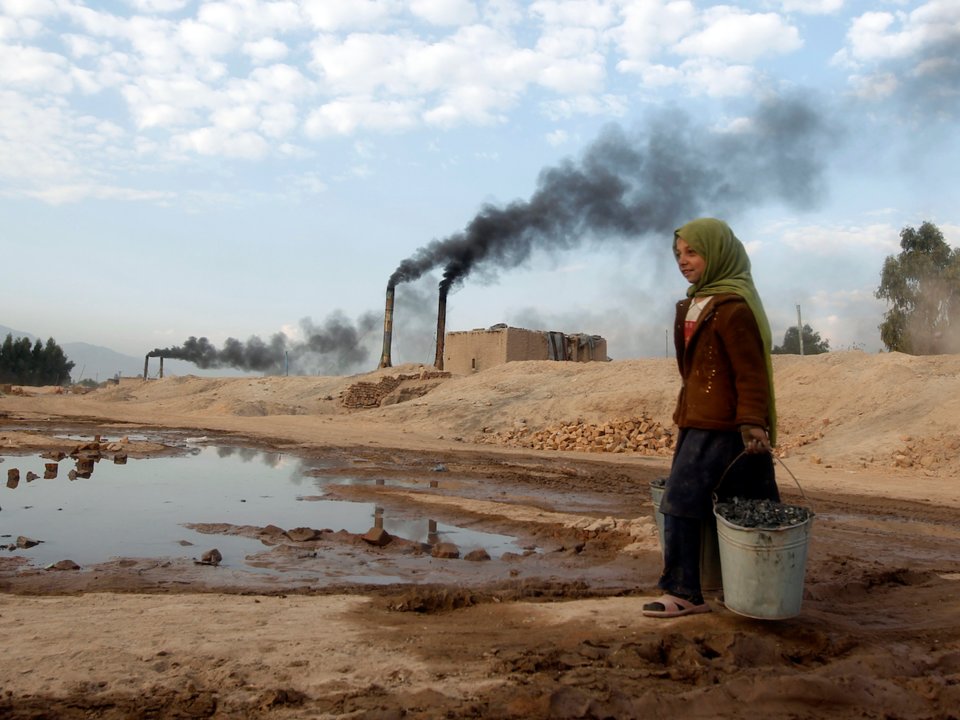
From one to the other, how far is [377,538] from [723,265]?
10.9 ft

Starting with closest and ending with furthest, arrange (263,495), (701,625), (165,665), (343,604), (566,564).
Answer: (165,665), (701,625), (343,604), (566,564), (263,495)

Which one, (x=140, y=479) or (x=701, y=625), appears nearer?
(x=701, y=625)

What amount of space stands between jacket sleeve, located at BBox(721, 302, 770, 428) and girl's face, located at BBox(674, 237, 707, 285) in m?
0.26

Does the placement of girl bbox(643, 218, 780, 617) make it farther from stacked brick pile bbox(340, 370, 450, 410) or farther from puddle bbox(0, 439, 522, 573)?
stacked brick pile bbox(340, 370, 450, 410)

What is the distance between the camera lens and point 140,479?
378 inches

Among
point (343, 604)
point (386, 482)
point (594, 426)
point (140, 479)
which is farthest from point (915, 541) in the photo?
point (594, 426)

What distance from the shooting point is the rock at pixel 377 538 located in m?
6.00

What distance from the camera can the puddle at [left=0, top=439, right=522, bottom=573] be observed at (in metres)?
5.87

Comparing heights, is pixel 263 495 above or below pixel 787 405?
below

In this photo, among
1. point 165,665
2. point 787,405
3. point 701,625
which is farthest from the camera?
point 787,405

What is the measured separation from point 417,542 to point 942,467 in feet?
33.0

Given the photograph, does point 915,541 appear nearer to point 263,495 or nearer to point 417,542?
point 417,542

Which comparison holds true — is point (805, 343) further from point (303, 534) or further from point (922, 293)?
point (303, 534)

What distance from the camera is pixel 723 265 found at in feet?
12.8
